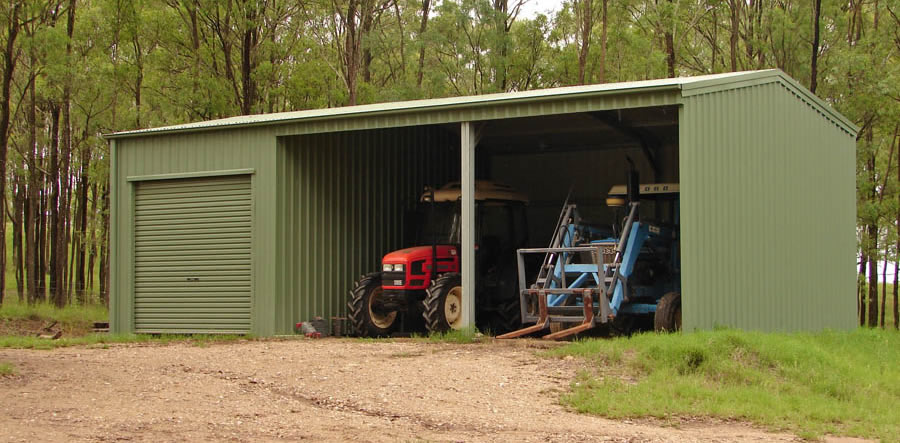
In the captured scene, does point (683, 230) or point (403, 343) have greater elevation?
point (683, 230)

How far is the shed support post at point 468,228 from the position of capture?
14812mm

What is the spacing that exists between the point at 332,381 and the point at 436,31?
87.3 feet

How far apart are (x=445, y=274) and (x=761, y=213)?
498 centimetres

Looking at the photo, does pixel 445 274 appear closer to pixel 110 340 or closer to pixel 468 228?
pixel 468 228

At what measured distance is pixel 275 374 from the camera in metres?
10.9

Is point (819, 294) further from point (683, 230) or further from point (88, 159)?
point (88, 159)

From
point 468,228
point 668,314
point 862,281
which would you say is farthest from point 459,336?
Result: point 862,281

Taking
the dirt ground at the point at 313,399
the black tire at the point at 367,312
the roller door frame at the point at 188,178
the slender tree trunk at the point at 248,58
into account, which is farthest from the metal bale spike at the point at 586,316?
the slender tree trunk at the point at 248,58

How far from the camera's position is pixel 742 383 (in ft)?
34.2

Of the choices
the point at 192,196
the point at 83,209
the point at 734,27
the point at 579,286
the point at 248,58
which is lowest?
the point at 579,286

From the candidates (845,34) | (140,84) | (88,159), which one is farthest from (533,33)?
(88,159)

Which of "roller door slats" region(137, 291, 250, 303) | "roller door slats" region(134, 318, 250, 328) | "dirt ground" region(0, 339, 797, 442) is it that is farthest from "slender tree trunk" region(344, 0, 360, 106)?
"dirt ground" region(0, 339, 797, 442)

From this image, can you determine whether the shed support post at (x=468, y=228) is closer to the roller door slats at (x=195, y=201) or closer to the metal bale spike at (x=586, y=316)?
the metal bale spike at (x=586, y=316)

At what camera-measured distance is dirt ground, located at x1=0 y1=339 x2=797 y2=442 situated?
309 inches
